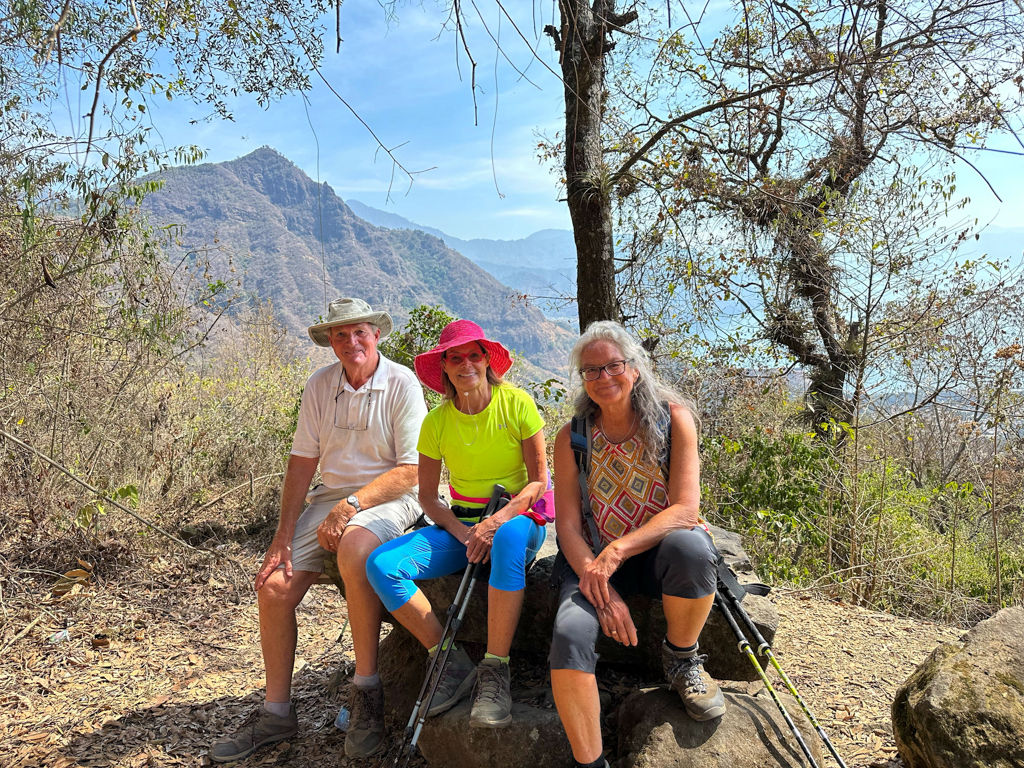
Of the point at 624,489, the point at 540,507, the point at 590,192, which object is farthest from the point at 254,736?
the point at 590,192

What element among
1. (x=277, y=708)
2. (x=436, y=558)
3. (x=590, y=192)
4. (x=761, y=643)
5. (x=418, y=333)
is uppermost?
(x=590, y=192)

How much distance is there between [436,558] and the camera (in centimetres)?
302

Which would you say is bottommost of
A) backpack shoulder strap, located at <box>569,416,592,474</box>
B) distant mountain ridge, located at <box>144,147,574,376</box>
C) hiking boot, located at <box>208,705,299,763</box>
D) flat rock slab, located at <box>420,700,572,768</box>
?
hiking boot, located at <box>208,705,299,763</box>

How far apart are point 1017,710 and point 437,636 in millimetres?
2150

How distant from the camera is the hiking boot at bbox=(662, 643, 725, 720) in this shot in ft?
8.29

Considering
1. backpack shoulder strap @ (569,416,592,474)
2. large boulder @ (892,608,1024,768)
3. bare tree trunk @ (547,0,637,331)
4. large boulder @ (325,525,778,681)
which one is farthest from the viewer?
bare tree trunk @ (547,0,637,331)

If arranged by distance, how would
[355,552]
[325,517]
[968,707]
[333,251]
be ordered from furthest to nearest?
1. [333,251]
2. [325,517]
3. [355,552]
4. [968,707]

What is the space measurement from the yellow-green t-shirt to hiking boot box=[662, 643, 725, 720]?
1.01 m

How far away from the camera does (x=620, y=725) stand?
2.79 metres

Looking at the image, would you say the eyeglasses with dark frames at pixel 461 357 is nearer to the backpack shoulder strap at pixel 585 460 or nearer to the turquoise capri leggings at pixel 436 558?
the backpack shoulder strap at pixel 585 460

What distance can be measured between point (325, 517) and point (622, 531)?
1.46 meters

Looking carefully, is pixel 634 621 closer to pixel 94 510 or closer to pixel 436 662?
pixel 436 662

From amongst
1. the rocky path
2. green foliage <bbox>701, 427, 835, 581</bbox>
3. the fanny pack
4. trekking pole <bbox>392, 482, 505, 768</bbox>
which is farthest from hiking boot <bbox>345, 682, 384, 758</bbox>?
green foliage <bbox>701, 427, 835, 581</bbox>

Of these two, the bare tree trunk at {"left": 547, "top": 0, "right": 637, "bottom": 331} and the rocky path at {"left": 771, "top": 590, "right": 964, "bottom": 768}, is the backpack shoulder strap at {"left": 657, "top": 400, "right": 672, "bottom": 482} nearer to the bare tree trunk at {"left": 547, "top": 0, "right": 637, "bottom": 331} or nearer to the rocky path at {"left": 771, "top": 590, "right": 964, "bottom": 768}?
Answer: the rocky path at {"left": 771, "top": 590, "right": 964, "bottom": 768}
